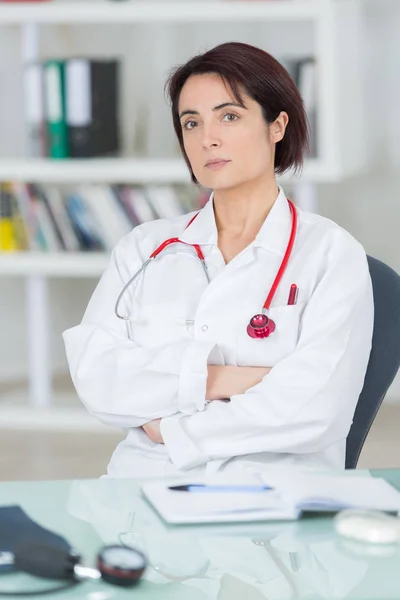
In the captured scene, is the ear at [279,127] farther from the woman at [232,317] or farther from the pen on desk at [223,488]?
the pen on desk at [223,488]

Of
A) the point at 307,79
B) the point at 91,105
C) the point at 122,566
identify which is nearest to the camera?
the point at 122,566

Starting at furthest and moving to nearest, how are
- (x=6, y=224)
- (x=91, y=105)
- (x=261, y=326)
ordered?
(x=6, y=224) < (x=91, y=105) < (x=261, y=326)

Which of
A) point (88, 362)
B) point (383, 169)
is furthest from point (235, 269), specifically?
point (383, 169)

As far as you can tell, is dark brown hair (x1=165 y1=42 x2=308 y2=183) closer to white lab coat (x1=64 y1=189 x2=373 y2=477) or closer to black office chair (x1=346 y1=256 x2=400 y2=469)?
white lab coat (x1=64 y1=189 x2=373 y2=477)

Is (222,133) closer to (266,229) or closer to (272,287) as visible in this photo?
(266,229)

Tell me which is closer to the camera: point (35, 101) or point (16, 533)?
point (16, 533)

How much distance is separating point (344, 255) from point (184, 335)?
31 centimetres

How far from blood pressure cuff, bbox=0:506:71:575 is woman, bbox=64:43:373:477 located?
52 centimetres

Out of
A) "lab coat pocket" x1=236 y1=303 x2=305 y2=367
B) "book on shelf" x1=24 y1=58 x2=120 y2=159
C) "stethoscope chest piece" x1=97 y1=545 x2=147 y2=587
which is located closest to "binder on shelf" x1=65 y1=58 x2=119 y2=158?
"book on shelf" x1=24 y1=58 x2=120 y2=159

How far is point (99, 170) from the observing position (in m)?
4.08

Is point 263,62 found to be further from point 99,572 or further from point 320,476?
point 99,572

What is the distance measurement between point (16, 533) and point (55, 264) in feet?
9.74

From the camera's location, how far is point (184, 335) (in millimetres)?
1888

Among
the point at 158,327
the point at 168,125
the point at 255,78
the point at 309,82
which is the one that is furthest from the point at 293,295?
the point at 168,125
